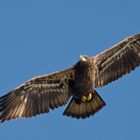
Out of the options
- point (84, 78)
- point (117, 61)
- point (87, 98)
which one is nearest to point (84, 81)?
point (84, 78)

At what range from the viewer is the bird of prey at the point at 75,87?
25.2m

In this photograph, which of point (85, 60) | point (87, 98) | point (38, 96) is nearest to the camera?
point (85, 60)

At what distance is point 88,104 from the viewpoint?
25.5 metres

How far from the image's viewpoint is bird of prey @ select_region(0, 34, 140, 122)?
994 inches

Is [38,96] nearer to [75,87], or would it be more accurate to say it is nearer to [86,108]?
[75,87]

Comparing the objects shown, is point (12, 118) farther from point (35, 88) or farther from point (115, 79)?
point (115, 79)

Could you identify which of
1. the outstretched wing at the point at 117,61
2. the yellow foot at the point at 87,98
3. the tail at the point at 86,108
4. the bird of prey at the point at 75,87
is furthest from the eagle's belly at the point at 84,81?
the outstretched wing at the point at 117,61

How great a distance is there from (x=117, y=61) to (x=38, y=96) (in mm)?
Answer: 2352

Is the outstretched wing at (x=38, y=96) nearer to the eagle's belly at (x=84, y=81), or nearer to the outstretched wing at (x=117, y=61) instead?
the eagle's belly at (x=84, y=81)

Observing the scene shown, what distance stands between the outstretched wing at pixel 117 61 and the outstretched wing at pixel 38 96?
92cm

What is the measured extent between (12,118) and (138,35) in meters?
4.06

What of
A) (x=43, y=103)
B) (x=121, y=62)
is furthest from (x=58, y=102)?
(x=121, y=62)

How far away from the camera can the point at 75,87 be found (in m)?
25.3

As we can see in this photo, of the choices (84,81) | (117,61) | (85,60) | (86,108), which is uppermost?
(117,61)
